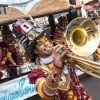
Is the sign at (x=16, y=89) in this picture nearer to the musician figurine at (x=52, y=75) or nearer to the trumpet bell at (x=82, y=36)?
the musician figurine at (x=52, y=75)

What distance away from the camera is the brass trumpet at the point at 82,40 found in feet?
6.05

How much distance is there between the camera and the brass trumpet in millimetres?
1845

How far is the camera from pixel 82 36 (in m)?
2.17

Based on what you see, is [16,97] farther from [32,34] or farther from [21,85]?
[32,34]

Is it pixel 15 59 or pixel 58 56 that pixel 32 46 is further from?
pixel 15 59

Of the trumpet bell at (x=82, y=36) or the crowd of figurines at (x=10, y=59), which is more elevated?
the trumpet bell at (x=82, y=36)

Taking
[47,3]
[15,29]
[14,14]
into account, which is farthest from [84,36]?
[47,3]

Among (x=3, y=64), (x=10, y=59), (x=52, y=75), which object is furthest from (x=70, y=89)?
(x=10, y=59)

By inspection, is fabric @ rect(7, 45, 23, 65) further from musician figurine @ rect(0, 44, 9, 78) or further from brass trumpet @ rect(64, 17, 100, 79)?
brass trumpet @ rect(64, 17, 100, 79)

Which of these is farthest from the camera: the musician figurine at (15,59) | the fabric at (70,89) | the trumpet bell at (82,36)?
the musician figurine at (15,59)

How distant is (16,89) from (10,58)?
0.68 m

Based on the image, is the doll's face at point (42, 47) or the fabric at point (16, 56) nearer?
the doll's face at point (42, 47)

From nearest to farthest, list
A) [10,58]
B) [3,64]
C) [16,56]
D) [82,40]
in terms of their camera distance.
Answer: [82,40]
[3,64]
[10,58]
[16,56]

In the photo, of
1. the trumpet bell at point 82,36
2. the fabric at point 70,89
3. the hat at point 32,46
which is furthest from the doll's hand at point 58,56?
the hat at point 32,46
